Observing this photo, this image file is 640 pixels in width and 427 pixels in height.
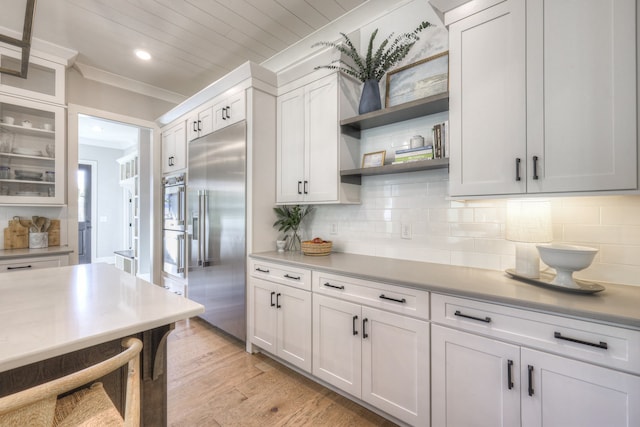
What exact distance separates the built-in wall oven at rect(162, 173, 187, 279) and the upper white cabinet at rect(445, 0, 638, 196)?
303cm

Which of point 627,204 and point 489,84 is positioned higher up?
point 489,84

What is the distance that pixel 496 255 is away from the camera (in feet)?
6.08

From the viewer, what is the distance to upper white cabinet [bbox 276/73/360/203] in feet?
7.71

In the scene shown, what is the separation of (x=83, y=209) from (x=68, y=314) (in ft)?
21.4

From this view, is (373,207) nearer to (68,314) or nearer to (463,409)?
(463,409)

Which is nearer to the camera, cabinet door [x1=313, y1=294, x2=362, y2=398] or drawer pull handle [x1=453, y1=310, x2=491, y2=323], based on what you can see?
drawer pull handle [x1=453, y1=310, x2=491, y2=323]

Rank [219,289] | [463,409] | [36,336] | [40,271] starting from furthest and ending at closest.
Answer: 1. [219,289]
2. [40,271]
3. [463,409]
4. [36,336]

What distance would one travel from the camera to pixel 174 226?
364 centimetres

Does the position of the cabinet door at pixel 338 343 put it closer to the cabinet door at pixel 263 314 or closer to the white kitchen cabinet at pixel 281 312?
the white kitchen cabinet at pixel 281 312

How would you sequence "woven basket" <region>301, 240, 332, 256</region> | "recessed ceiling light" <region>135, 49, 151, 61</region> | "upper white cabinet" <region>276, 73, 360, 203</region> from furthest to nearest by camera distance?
"recessed ceiling light" <region>135, 49, 151, 61</region> → "woven basket" <region>301, 240, 332, 256</region> → "upper white cabinet" <region>276, 73, 360, 203</region>

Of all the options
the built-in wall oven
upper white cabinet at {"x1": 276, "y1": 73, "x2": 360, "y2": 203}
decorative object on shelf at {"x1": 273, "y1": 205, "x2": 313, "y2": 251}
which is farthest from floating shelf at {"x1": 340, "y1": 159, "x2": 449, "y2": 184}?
the built-in wall oven

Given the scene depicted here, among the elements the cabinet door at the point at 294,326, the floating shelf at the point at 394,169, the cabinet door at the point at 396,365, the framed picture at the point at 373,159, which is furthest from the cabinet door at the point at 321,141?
the cabinet door at the point at 396,365

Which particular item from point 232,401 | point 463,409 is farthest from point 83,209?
point 463,409

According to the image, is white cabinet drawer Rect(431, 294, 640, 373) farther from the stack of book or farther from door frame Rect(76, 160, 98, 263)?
door frame Rect(76, 160, 98, 263)
